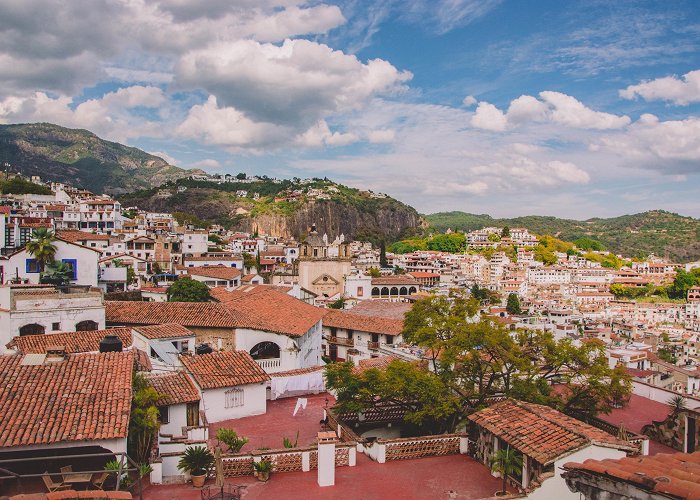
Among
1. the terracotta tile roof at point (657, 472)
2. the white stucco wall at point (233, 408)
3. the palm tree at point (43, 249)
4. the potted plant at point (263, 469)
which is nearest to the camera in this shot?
the terracotta tile roof at point (657, 472)

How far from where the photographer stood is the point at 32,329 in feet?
73.8

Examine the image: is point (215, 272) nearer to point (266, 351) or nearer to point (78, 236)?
point (78, 236)

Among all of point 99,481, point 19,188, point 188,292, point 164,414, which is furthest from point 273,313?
point 19,188

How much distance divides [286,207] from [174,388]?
142 metres

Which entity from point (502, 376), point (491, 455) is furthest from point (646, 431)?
point (491, 455)

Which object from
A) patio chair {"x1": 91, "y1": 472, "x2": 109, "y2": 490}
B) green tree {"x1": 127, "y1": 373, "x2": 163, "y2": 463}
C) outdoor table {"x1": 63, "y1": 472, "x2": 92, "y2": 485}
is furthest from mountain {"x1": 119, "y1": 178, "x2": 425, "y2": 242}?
outdoor table {"x1": 63, "y1": 472, "x2": 92, "y2": 485}

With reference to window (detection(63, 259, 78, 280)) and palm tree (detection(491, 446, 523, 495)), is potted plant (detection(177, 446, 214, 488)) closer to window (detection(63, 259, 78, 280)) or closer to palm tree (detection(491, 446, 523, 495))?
palm tree (detection(491, 446, 523, 495))

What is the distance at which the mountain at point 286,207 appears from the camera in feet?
479

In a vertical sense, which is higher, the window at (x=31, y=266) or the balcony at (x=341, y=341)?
the window at (x=31, y=266)

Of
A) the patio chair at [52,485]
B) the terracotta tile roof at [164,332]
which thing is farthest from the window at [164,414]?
the terracotta tile roof at [164,332]

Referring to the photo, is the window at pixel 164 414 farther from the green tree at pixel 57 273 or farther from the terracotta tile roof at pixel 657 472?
the green tree at pixel 57 273

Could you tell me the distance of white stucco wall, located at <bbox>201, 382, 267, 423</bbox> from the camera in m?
17.4

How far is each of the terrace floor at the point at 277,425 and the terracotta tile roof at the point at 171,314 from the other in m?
6.22

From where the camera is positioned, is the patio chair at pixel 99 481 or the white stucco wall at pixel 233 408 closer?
the patio chair at pixel 99 481
